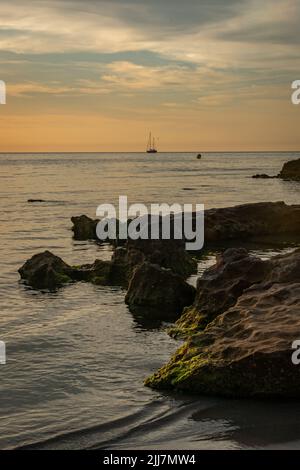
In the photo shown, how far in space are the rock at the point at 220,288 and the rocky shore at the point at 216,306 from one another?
3cm

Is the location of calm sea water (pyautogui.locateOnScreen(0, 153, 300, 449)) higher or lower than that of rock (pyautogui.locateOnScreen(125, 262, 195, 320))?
lower

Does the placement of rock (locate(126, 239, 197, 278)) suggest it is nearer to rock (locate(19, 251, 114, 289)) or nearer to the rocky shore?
the rocky shore

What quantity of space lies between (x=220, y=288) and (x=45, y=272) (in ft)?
28.6

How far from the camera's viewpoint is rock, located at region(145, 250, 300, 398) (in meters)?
11.5

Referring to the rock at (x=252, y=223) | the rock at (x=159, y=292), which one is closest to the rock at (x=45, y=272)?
the rock at (x=159, y=292)

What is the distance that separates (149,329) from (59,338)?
253cm

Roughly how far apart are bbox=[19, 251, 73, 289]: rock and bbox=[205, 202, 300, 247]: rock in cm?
1307

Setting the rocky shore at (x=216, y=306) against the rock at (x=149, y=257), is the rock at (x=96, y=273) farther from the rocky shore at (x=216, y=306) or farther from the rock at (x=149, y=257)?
the rock at (x=149, y=257)

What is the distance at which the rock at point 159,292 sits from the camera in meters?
19.5

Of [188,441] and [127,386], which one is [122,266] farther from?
[188,441]

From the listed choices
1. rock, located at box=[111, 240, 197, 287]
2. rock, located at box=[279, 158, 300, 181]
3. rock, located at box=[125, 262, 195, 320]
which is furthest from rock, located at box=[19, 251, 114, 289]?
rock, located at box=[279, 158, 300, 181]

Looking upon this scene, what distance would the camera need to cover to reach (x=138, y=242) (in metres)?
24.7
